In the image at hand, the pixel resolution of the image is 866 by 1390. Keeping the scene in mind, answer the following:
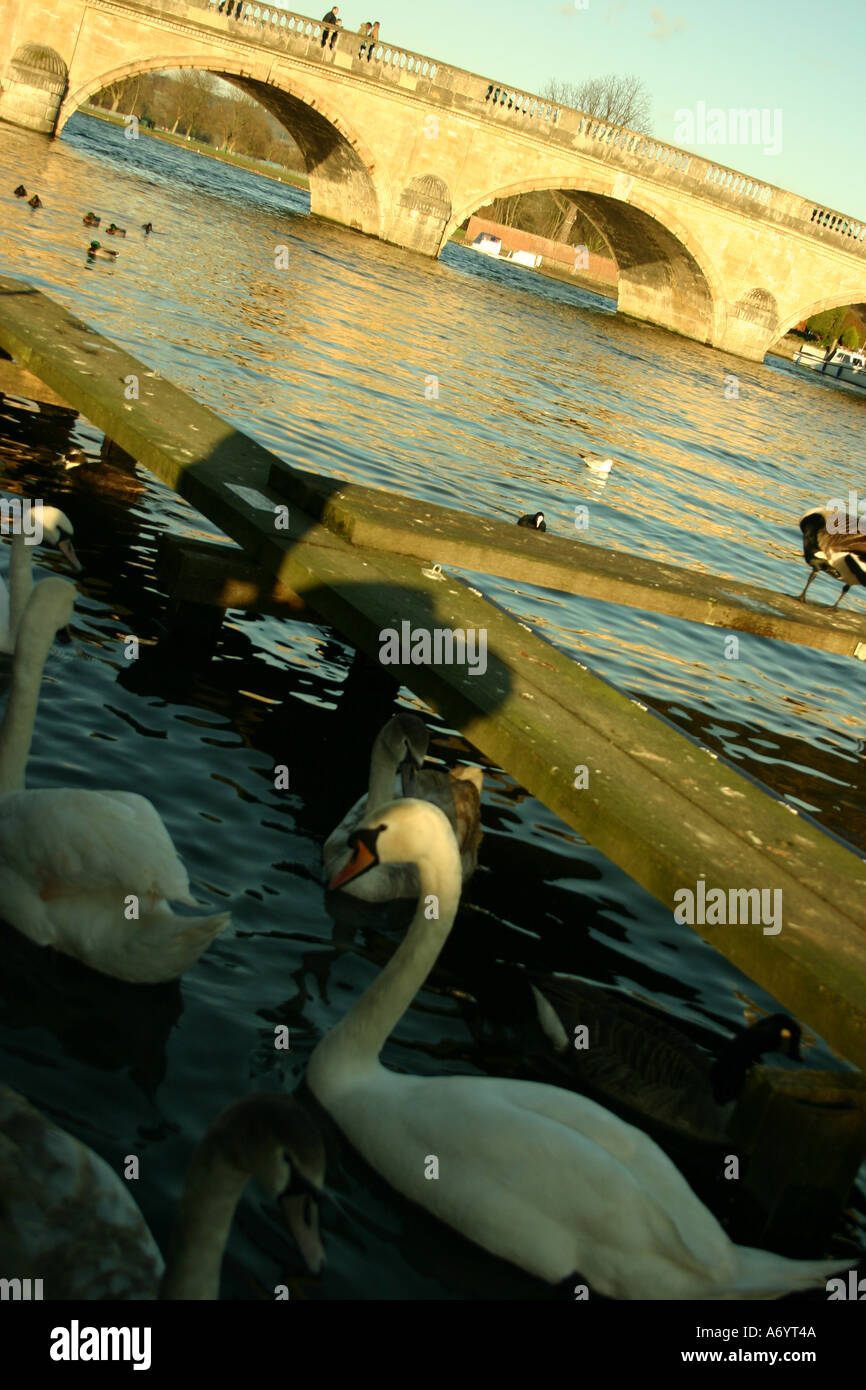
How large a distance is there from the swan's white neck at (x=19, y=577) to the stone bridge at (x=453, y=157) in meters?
32.9

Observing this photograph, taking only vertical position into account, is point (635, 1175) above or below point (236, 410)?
below

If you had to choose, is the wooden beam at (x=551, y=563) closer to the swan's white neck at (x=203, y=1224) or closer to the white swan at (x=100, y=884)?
the white swan at (x=100, y=884)

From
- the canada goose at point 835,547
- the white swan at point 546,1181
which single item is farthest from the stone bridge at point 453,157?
the white swan at point 546,1181

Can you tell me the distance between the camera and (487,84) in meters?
41.7

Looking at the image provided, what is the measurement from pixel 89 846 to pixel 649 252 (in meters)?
48.7

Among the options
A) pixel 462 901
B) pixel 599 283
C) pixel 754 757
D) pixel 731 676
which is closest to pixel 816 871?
pixel 462 901

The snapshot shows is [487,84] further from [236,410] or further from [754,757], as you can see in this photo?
[754,757]

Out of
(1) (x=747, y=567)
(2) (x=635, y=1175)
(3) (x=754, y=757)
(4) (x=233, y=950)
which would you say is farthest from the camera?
(1) (x=747, y=567)

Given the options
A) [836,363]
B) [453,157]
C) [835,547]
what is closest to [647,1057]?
[835,547]

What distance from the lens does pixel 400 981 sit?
3.88 m

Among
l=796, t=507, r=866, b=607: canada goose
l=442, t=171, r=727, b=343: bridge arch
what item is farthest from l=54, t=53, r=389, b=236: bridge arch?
l=796, t=507, r=866, b=607: canada goose

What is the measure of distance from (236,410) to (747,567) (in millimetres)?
5325

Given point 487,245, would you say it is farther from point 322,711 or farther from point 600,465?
point 322,711

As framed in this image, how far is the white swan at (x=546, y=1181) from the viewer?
10.8 feet
